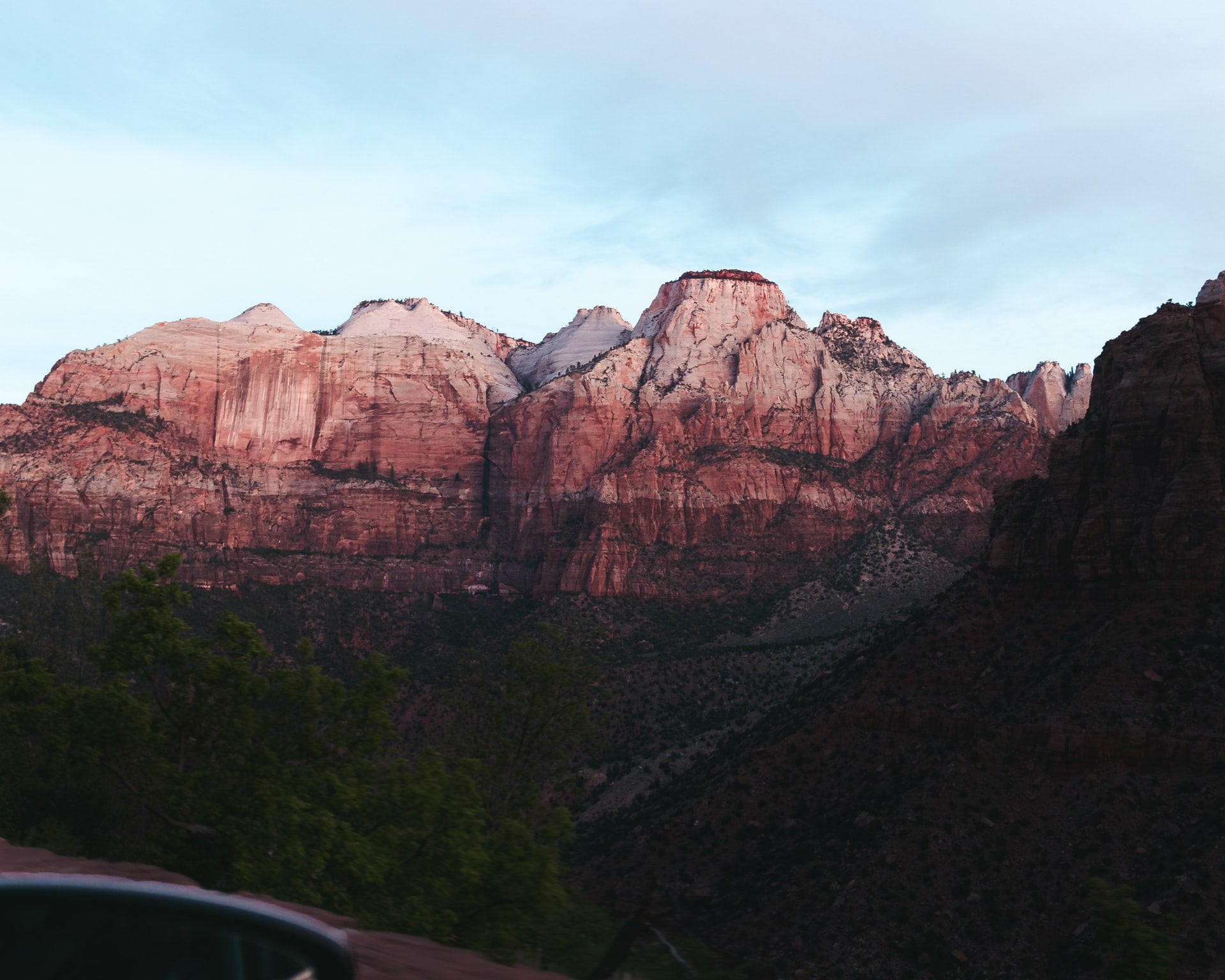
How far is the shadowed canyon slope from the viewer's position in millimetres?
109688

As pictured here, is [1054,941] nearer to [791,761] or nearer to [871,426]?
[791,761]

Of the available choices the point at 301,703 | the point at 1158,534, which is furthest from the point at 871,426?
the point at 301,703

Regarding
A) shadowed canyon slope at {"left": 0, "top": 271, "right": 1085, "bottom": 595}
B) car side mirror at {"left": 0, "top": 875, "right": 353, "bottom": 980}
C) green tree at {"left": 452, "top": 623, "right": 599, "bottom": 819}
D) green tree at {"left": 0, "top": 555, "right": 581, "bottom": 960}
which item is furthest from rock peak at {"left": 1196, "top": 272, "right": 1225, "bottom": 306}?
car side mirror at {"left": 0, "top": 875, "right": 353, "bottom": 980}

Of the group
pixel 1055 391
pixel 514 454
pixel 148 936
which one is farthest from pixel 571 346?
pixel 148 936

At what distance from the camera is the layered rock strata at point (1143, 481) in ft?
135

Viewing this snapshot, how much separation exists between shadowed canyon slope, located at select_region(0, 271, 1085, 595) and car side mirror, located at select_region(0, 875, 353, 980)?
100238mm

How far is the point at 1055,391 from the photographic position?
167 meters

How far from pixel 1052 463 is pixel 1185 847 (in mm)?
22640

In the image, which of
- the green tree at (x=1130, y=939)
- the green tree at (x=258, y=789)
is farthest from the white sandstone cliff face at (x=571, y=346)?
the green tree at (x=1130, y=939)

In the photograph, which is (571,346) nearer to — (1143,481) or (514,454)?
(514,454)

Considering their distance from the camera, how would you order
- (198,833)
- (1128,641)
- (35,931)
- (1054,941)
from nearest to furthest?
(35,931), (198,833), (1054,941), (1128,641)

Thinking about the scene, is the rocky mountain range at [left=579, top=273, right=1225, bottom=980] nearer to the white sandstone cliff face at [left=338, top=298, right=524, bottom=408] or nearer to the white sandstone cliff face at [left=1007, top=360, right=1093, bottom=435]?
the white sandstone cliff face at [left=338, top=298, right=524, bottom=408]

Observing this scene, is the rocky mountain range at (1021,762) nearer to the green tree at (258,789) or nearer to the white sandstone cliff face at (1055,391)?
the green tree at (258,789)

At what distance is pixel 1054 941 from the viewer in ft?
94.5
